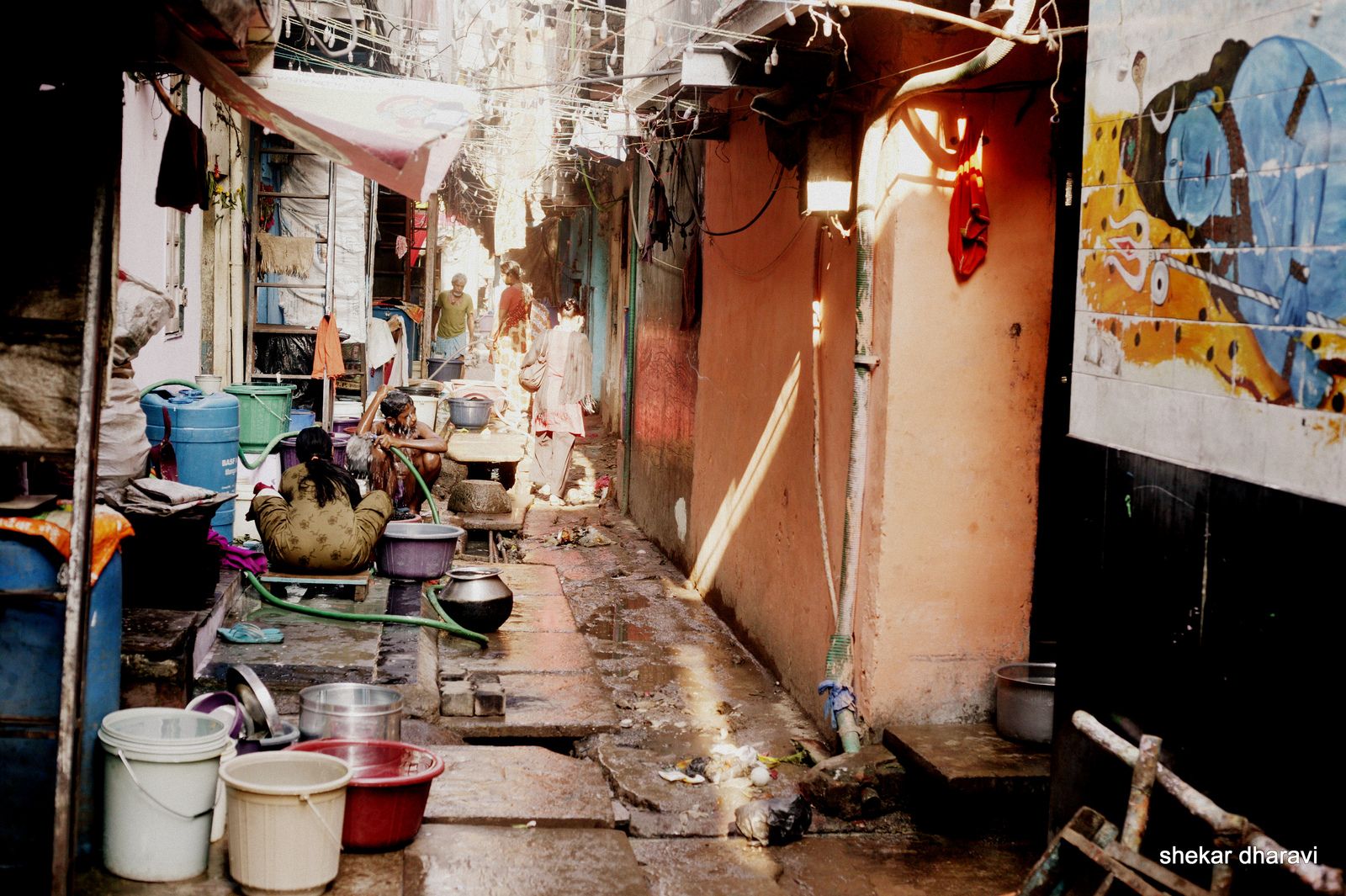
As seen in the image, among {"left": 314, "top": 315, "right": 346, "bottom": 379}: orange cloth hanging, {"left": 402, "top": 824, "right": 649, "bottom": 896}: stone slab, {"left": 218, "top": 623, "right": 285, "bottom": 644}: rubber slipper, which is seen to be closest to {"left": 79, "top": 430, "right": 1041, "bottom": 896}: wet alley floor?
{"left": 402, "top": 824, "right": 649, "bottom": 896}: stone slab

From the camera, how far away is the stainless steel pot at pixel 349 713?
4.87 m

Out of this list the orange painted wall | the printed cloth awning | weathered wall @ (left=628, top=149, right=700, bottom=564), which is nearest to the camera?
the printed cloth awning

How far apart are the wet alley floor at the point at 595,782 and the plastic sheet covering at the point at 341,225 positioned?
6517 millimetres

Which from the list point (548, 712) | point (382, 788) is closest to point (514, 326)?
point (548, 712)

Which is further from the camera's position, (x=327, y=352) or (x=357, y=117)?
(x=327, y=352)

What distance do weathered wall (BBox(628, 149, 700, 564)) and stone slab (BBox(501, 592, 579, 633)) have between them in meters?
1.91

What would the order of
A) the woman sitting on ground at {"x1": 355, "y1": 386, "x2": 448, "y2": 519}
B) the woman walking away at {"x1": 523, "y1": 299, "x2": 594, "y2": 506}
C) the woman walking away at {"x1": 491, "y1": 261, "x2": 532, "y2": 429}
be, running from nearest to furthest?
the woman sitting on ground at {"x1": 355, "y1": 386, "x2": 448, "y2": 519}
the woman walking away at {"x1": 523, "y1": 299, "x2": 594, "y2": 506}
the woman walking away at {"x1": 491, "y1": 261, "x2": 532, "y2": 429}

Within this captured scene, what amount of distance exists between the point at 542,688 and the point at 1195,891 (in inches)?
184

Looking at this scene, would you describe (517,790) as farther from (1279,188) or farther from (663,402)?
(663,402)

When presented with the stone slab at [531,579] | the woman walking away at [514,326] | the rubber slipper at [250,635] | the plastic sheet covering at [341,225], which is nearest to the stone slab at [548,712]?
the rubber slipper at [250,635]

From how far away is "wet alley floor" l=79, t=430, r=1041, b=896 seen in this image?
15.0 ft

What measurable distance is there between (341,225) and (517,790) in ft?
33.7

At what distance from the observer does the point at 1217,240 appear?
11.3ft

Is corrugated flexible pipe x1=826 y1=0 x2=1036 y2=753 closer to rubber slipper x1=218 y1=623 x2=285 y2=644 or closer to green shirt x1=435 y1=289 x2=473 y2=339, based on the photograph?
rubber slipper x1=218 y1=623 x2=285 y2=644
